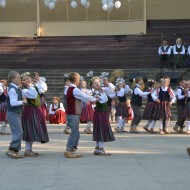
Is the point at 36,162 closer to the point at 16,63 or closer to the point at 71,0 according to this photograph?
the point at 16,63

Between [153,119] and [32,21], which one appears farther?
[32,21]

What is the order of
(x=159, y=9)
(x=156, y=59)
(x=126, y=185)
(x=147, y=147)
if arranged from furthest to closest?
(x=159, y=9)
(x=156, y=59)
(x=147, y=147)
(x=126, y=185)

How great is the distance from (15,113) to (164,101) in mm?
6343

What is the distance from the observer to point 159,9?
32.1m

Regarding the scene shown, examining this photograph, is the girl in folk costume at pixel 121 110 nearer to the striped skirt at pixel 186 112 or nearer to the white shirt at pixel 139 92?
the white shirt at pixel 139 92

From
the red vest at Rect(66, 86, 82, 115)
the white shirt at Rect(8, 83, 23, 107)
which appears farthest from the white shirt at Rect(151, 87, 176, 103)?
the white shirt at Rect(8, 83, 23, 107)

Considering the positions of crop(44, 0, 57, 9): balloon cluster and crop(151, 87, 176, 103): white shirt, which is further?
crop(44, 0, 57, 9): balloon cluster

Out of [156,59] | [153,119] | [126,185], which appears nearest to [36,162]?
[126,185]

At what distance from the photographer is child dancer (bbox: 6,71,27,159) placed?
11367 mm

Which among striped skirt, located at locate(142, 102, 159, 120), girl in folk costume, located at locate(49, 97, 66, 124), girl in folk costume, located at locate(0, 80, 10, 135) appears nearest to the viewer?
girl in folk costume, located at locate(0, 80, 10, 135)

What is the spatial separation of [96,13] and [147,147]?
2018cm

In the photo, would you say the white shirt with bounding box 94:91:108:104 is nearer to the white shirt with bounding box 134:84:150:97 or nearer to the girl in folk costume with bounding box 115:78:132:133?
the white shirt with bounding box 134:84:150:97

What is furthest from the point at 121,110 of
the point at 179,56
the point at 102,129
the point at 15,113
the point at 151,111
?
the point at 179,56

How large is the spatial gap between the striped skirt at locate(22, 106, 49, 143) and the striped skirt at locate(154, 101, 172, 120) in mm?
5557
